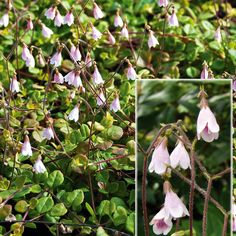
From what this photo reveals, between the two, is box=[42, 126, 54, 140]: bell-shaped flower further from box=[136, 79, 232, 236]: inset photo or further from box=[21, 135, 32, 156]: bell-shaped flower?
box=[136, 79, 232, 236]: inset photo

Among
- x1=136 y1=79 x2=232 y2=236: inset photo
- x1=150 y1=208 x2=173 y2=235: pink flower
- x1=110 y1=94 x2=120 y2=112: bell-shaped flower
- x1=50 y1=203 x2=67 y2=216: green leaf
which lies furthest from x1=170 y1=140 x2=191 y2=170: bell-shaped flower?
x1=110 y1=94 x2=120 y2=112: bell-shaped flower

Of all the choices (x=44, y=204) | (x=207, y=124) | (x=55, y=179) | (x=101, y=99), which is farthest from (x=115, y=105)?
(x=207, y=124)

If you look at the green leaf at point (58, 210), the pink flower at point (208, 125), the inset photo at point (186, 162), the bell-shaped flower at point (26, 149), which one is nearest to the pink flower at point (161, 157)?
the inset photo at point (186, 162)

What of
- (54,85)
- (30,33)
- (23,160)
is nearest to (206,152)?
(23,160)

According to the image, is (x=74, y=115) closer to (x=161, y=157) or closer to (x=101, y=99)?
(x=101, y=99)

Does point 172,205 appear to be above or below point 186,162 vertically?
below

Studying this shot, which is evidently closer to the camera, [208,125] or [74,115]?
[208,125]

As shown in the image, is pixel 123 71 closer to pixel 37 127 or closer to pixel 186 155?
pixel 37 127
